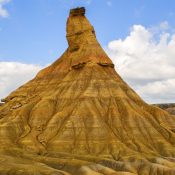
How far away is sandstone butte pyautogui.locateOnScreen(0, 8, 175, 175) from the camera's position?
133 metres

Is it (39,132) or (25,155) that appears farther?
(39,132)

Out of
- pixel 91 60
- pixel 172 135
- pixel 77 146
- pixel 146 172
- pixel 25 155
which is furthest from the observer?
pixel 91 60

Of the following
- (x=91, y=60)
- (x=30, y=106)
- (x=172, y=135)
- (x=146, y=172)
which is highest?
(x=91, y=60)

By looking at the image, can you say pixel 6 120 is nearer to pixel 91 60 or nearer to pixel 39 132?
pixel 39 132

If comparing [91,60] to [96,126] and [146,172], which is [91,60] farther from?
[146,172]

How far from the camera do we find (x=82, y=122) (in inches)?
6112

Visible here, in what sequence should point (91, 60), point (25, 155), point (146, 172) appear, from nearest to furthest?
point (146, 172) < point (25, 155) < point (91, 60)

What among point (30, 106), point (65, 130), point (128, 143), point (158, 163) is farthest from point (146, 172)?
point (30, 106)

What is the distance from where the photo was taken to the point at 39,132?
156 metres

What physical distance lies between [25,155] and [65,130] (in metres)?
16.7

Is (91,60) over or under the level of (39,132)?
over

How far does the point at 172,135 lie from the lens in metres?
160

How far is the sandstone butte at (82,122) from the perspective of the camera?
132625 millimetres

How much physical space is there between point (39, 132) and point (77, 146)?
44.6 ft
